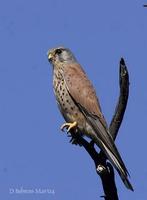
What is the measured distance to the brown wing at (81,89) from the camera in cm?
693

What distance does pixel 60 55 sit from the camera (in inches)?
307

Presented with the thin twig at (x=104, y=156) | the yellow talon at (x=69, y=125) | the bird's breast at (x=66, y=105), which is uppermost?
the bird's breast at (x=66, y=105)

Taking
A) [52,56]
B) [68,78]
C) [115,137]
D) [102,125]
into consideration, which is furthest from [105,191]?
[52,56]

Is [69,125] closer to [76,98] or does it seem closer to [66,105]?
[66,105]

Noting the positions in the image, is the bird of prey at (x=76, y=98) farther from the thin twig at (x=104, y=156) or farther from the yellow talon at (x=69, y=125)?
the thin twig at (x=104, y=156)

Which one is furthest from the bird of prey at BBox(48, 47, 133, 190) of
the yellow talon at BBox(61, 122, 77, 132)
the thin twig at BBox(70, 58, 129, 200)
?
the thin twig at BBox(70, 58, 129, 200)

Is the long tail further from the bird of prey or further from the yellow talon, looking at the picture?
the yellow talon

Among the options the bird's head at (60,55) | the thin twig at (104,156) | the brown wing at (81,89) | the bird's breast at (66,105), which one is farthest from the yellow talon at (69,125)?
the bird's head at (60,55)

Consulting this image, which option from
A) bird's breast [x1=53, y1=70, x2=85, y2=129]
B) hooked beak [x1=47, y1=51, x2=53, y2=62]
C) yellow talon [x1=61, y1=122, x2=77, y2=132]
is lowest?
yellow talon [x1=61, y1=122, x2=77, y2=132]

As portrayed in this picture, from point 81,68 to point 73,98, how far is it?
672 mm

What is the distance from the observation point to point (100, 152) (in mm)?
5422

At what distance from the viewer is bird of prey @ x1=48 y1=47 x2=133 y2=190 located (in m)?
6.54

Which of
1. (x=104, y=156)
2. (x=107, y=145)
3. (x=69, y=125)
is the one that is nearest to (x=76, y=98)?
(x=69, y=125)

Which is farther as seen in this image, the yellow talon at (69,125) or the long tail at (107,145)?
the yellow talon at (69,125)
